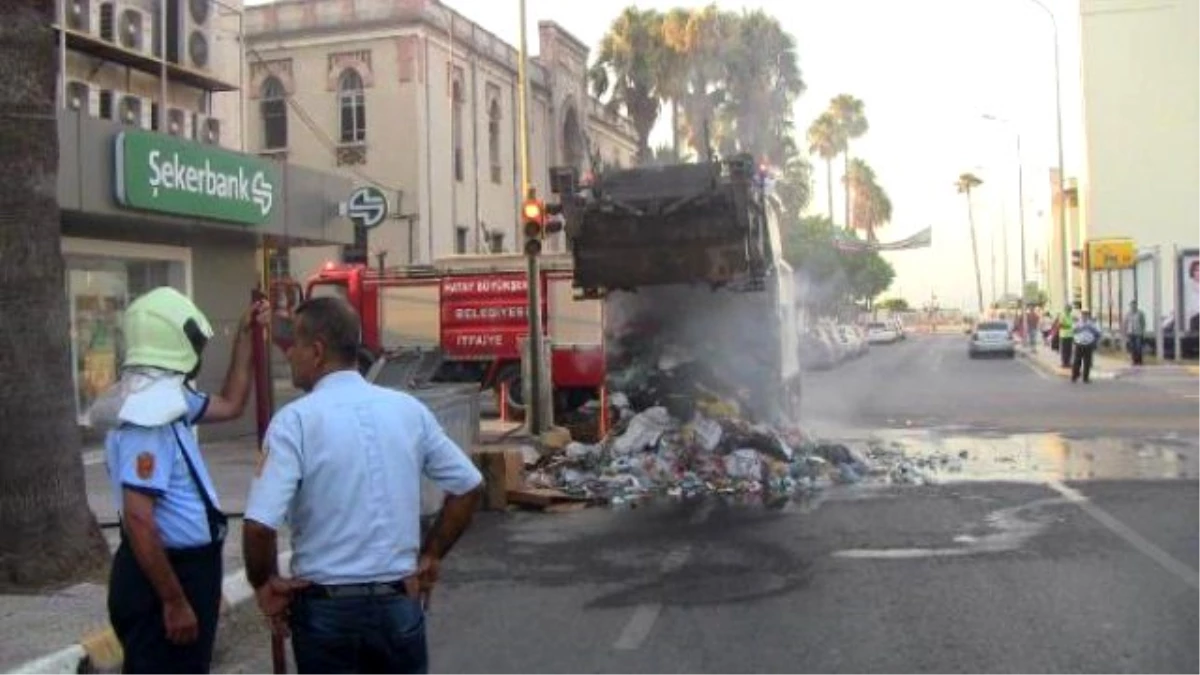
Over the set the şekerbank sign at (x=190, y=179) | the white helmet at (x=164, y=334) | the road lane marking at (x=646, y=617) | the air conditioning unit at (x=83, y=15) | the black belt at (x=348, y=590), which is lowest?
the road lane marking at (x=646, y=617)

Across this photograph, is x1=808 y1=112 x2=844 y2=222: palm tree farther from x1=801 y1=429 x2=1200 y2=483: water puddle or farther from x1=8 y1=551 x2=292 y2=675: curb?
x1=8 y1=551 x2=292 y2=675: curb

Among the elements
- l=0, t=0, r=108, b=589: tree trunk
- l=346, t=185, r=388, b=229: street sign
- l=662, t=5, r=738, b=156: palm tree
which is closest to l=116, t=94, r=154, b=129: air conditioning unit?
l=346, t=185, r=388, b=229: street sign

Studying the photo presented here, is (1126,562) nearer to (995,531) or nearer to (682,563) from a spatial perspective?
(995,531)

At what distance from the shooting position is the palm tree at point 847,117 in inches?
3135

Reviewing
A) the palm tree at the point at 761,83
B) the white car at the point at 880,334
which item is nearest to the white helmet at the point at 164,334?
the palm tree at the point at 761,83

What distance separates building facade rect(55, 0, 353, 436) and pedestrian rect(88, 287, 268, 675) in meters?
9.75

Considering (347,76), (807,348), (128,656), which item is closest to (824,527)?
(128,656)

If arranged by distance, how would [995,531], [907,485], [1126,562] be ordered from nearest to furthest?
[1126,562] < [995,531] < [907,485]

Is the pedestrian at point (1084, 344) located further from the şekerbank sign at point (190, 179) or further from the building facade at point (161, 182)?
the şekerbank sign at point (190, 179)

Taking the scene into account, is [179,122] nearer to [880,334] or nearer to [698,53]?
[698,53]

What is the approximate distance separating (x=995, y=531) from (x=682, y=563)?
273cm

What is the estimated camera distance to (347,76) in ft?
111

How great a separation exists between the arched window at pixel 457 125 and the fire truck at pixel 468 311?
13.5 meters

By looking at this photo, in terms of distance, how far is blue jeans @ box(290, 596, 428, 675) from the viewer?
3365 mm
